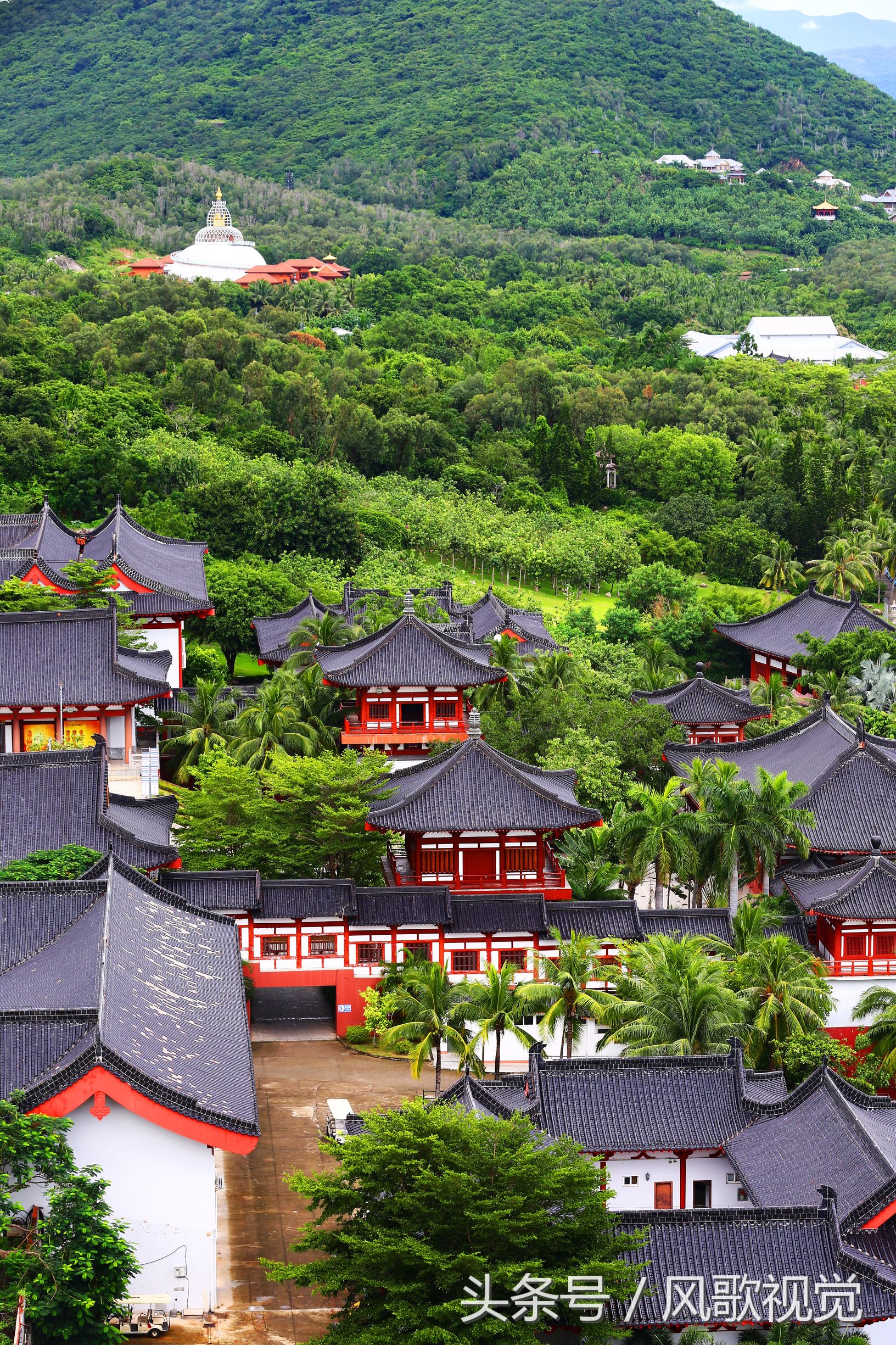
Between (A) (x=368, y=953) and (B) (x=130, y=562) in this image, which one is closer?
(A) (x=368, y=953)

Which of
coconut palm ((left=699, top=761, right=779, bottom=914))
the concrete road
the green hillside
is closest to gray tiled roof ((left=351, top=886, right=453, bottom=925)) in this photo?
the concrete road

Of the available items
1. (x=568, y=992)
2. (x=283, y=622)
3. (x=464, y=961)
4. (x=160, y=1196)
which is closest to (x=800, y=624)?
(x=283, y=622)

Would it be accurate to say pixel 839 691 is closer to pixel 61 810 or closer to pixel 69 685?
pixel 69 685

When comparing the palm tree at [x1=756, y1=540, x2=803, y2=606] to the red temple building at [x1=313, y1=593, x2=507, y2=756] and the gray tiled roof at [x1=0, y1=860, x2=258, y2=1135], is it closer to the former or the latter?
the red temple building at [x1=313, y1=593, x2=507, y2=756]

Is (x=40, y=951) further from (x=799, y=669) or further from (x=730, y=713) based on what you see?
(x=799, y=669)

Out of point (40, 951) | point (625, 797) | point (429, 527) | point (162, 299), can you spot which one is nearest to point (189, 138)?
point (162, 299)

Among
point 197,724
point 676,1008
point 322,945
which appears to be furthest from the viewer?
point 197,724

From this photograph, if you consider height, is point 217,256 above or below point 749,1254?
above

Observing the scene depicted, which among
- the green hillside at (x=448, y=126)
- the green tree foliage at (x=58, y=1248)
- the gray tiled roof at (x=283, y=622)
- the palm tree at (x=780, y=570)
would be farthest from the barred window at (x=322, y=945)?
the green hillside at (x=448, y=126)

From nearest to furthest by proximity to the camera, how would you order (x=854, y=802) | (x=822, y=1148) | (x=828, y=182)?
(x=822, y=1148) < (x=854, y=802) < (x=828, y=182)
